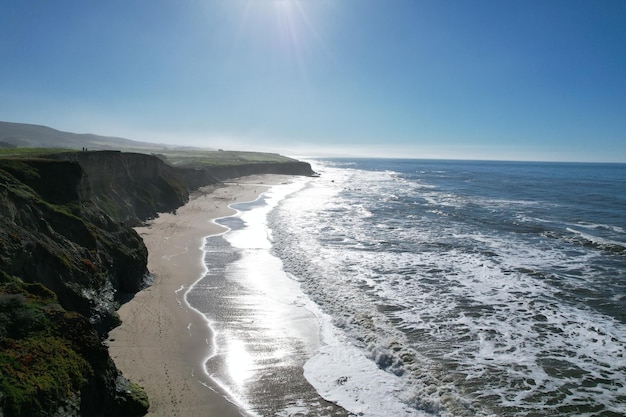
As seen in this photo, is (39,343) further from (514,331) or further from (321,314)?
(514,331)

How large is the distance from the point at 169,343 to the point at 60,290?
314 cm

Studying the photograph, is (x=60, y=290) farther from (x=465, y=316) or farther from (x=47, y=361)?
(x=465, y=316)

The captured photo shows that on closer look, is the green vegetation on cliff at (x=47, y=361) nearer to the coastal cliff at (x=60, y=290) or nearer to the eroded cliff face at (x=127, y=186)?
the coastal cliff at (x=60, y=290)

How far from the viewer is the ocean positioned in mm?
9038

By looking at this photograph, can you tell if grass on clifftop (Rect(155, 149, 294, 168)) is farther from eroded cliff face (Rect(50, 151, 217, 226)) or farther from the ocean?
the ocean

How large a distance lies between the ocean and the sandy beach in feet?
1.60

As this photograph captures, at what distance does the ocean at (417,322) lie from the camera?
9038 mm

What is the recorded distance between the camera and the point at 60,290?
10.2 metres

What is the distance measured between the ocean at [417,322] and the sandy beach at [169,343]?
487 millimetres

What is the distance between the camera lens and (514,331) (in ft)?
40.8

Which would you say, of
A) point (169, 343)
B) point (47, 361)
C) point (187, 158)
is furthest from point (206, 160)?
point (47, 361)

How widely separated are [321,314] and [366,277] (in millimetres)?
4417

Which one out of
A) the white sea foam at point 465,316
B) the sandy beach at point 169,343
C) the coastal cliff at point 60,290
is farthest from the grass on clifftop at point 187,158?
the white sea foam at point 465,316

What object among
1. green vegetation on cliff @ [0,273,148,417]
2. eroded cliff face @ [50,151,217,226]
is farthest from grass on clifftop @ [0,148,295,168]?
green vegetation on cliff @ [0,273,148,417]
